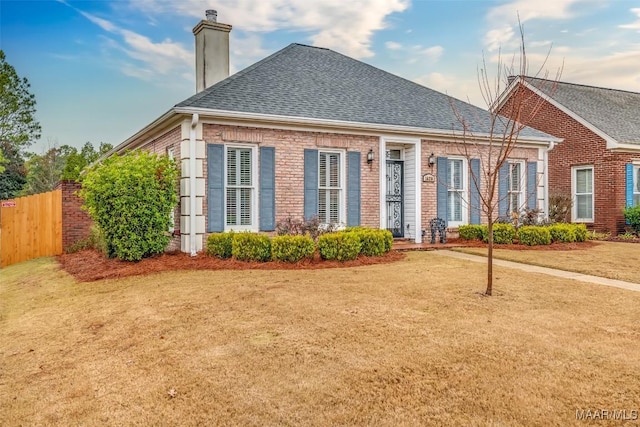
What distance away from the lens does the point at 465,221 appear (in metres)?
13.3

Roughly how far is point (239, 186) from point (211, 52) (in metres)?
5.34

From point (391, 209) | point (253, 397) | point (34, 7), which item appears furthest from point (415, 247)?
point (34, 7)

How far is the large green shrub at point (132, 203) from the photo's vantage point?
9102 millimetres

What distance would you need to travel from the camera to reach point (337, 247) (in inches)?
360

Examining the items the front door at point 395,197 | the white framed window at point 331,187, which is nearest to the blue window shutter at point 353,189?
the white framed window at point 331,187

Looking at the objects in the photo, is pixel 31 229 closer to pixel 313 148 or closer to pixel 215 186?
pixel 215 186

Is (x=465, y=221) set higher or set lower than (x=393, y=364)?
higher

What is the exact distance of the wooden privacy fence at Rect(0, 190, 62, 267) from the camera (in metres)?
12.9

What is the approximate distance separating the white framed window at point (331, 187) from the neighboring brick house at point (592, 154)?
7098 millimetres

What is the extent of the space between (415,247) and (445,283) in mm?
4380

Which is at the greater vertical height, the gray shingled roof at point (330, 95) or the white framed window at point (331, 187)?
the gray shingled roof at point (330, 95)

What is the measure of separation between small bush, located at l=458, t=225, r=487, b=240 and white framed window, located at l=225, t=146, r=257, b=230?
578 centimetres

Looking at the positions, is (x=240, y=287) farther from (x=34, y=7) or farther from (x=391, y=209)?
(x=34, y=7)

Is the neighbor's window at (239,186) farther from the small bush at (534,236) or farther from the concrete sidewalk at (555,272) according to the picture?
the small bush at (534,236)
